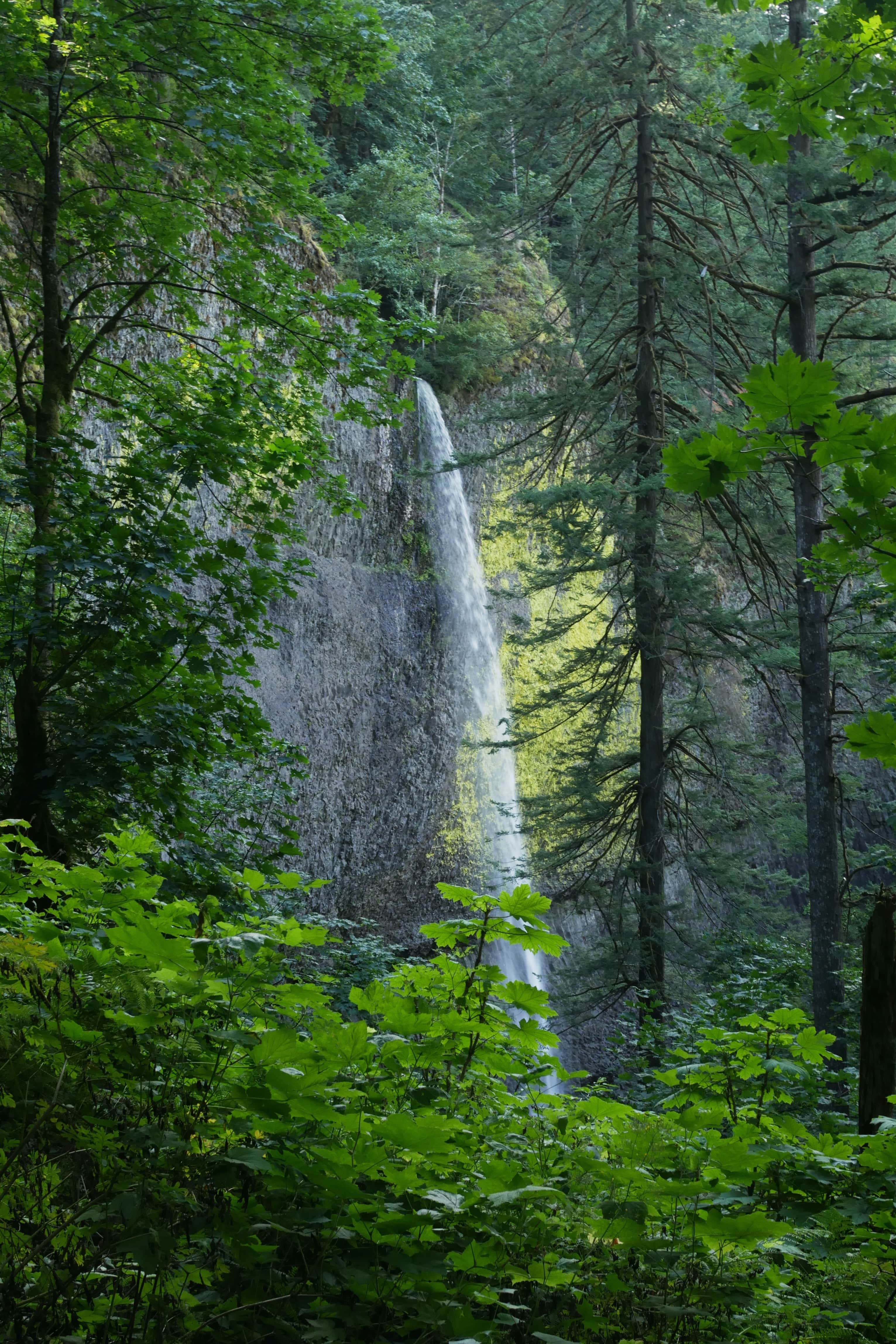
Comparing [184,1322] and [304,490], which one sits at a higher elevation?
[304,490]

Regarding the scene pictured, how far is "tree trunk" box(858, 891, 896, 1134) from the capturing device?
12.1 ft

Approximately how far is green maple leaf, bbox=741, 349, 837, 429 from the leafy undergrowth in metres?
1.20

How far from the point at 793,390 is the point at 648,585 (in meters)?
8.52

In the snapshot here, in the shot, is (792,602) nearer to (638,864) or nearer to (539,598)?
(638,864)

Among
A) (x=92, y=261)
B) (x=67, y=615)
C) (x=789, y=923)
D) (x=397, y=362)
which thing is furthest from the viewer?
(x=789, y=923)

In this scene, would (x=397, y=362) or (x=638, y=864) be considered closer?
(x=397, y=362)

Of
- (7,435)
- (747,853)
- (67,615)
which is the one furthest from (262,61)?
(747,853)

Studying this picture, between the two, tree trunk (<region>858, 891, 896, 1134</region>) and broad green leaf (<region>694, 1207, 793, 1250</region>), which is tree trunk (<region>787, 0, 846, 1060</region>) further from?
broad green leaf (<region>694, 1207, 793, 1250</region>)

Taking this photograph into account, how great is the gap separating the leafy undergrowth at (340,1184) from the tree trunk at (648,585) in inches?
307

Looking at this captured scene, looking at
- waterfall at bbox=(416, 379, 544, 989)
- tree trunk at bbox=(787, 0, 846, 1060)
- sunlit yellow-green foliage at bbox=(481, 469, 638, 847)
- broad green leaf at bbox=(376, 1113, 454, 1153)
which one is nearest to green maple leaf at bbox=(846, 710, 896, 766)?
broad green leaf at bbox=(376, 1113, 454, 1153)

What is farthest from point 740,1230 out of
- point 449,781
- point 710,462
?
point 449,781

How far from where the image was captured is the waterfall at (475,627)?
50.9 ft

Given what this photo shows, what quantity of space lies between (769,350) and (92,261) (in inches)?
291

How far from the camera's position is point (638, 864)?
10.1 metres
